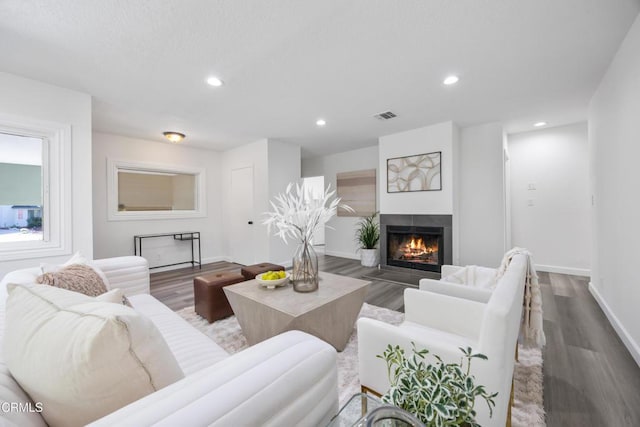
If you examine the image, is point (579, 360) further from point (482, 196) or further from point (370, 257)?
point (370, 257)

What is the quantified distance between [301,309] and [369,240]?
3769 millimetres

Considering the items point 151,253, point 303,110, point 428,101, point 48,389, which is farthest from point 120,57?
point 151,253

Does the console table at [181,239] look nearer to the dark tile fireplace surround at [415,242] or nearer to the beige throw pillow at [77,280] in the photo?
the beige throw pillow at [77,280]

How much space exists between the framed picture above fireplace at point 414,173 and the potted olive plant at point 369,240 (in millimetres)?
997

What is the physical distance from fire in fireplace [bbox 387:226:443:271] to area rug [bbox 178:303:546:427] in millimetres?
1893

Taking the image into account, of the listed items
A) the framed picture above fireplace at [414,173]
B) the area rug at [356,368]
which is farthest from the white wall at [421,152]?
the area rug at [356,368]

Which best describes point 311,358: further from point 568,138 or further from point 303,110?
point 568,138

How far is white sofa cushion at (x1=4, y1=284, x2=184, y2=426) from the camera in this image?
58 centimetres

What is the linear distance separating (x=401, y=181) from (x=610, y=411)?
11.5 feet

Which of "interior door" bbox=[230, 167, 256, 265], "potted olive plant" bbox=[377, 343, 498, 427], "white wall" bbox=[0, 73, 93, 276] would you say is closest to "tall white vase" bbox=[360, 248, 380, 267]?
"interior door" bbox=[230, 167, 256, 265]

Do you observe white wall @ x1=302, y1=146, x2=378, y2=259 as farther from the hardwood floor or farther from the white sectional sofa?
the white sectional sofa

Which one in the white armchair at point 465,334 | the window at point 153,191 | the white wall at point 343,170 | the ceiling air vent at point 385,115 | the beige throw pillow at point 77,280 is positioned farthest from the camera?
the white wall at point 343,170

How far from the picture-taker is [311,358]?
0.78 m

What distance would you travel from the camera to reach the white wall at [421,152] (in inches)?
158
